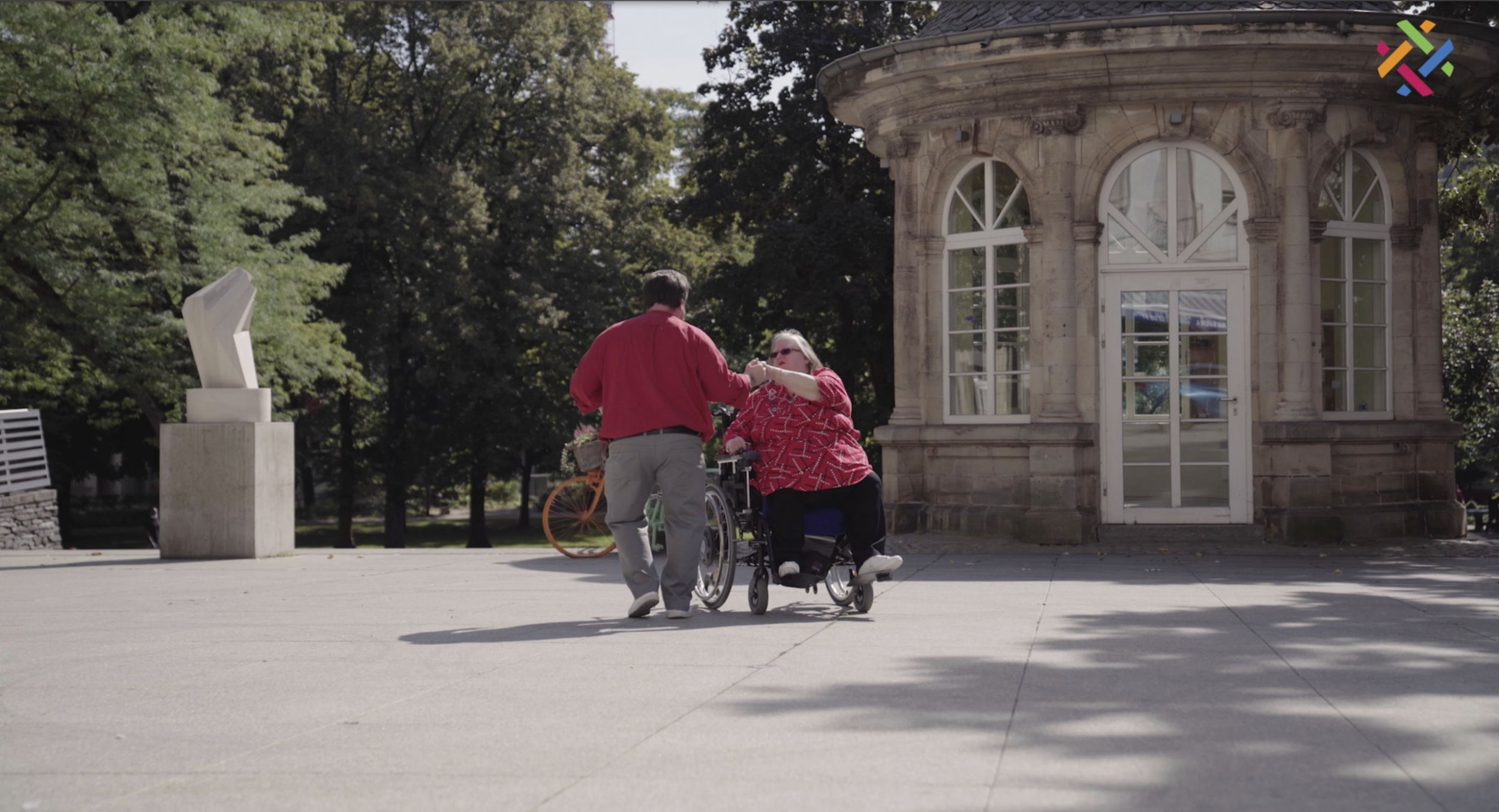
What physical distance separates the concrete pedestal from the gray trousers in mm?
6744

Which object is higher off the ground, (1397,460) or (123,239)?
(123,239)

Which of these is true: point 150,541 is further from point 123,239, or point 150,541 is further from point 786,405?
point 786,405

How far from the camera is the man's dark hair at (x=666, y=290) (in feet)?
28.5

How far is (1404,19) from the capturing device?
47.0 feet

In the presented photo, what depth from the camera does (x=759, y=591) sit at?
8695 millimetres

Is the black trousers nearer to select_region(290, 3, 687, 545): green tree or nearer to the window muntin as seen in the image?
the window muntin

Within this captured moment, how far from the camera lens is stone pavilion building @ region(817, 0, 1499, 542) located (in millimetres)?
14609

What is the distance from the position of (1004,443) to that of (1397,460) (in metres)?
3.77

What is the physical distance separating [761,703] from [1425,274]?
39.8 ft

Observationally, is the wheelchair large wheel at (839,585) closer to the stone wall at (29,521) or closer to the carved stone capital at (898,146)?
the carved stone capital at (898,146)

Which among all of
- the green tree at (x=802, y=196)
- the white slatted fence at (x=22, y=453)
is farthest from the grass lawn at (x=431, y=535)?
the white slatted fence at (x=22, y=453)

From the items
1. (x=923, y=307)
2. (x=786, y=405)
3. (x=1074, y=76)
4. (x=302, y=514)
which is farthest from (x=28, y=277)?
(x=302, y=514)

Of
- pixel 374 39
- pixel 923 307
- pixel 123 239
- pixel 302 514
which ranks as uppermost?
pixel 374 39

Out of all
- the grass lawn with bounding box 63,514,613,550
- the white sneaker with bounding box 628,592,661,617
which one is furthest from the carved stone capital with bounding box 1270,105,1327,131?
the grass lawn with bounding box 63,514,613,550
